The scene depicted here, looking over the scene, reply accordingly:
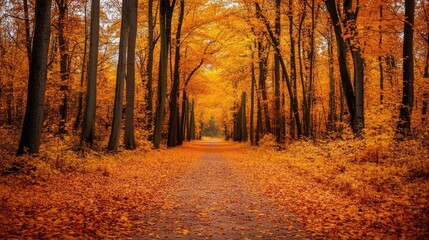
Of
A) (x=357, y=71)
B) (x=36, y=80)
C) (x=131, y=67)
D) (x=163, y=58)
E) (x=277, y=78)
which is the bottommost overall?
(x=36, y=80)

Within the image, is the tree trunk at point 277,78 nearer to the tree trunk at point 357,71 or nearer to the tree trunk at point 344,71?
the tree trunk at point 344,71

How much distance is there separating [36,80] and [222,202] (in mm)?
6337

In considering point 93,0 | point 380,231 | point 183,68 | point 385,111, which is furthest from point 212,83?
point 380,231

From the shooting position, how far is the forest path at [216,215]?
5164 mm

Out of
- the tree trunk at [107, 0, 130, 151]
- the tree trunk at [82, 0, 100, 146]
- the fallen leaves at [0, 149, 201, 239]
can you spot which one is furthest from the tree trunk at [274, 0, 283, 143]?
the fallen leaves at [0, 149, 201, 239]

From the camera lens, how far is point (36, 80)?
8.91 m

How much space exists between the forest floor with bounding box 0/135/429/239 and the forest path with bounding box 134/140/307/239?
0.06 ft

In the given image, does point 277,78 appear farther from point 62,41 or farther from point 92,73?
point 62,41

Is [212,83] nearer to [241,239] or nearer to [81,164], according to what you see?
[81,164]

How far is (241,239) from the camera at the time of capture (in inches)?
192

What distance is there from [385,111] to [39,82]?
38.1 feet

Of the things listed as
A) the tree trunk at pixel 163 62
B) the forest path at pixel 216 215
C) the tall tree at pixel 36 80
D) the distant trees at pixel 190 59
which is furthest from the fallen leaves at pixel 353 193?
the tree trunk at pixel 163 62

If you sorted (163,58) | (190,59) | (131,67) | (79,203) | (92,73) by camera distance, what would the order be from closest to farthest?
1. (79,203)
2. (92,73)
3. (131,67)
4. (163,58)
5. (190,59)

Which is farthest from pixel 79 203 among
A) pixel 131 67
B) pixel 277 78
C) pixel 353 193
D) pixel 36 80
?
pixel 277 78
